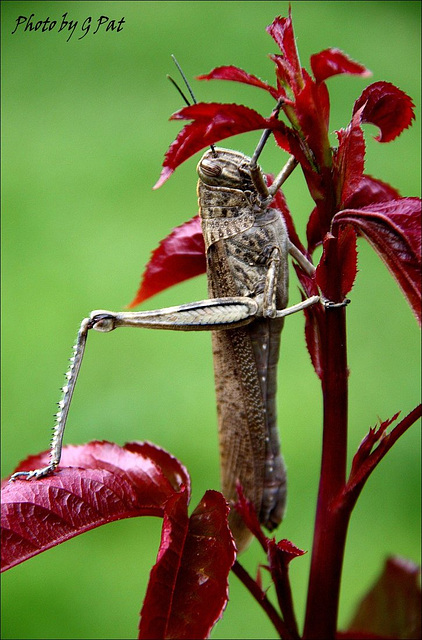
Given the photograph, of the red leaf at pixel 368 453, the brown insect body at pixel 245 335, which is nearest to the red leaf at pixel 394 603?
the brown insect body at pixel 245 335

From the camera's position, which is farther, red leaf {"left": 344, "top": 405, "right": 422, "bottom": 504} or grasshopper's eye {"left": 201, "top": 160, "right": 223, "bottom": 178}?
grasshopper's eye {"left": 201, "top": 160, "right": 223, "bottom": 178}

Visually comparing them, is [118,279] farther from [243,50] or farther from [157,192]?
[243,50]

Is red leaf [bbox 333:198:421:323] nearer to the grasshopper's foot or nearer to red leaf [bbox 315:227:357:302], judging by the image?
red leaf [bbox 315:227:357:302]

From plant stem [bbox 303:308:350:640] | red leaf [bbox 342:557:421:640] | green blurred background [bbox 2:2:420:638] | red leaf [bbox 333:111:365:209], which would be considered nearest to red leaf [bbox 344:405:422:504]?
plant stem [bbox 303:308:350:640]

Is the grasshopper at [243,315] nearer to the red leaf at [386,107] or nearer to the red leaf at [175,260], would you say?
the red leaf at [175,260]

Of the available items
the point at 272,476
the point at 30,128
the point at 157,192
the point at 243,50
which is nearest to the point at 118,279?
the point at 157,192

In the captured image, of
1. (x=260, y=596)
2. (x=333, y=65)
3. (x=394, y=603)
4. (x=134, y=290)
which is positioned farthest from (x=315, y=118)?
(x=134, y=290)
